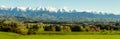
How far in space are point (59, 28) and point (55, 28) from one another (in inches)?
100

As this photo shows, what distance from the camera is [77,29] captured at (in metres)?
126

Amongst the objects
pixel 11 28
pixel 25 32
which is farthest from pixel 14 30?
pixel 25 32

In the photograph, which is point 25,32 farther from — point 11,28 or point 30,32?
point 11,28

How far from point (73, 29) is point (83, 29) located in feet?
17.4

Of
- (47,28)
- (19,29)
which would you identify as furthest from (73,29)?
(19,29)

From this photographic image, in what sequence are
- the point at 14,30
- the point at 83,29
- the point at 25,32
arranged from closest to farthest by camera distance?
the point at 25,32
the point at 14,30
the point at 83,29

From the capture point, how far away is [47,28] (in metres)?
128

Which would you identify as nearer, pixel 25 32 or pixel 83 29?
pixel 25 32

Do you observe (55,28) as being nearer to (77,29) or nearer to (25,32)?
(77,29)

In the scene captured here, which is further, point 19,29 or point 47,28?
point 47,28

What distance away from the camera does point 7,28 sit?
103 meters

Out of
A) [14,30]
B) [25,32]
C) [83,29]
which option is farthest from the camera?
[83,29]

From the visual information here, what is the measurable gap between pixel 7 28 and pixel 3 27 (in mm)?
2073

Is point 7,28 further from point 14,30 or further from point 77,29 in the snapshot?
point 77,29
